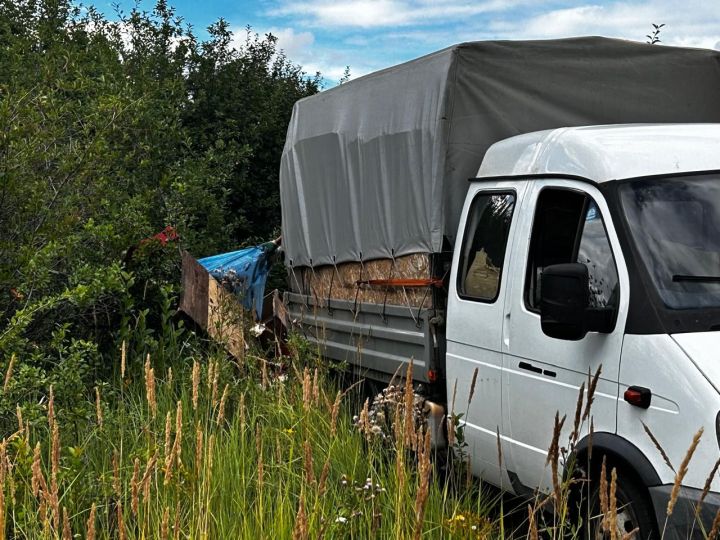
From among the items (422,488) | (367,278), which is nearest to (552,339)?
(422,488)

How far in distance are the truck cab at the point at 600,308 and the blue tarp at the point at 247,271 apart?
372 centimetres

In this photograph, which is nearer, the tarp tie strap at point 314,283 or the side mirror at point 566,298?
the side mirror at point 566,298

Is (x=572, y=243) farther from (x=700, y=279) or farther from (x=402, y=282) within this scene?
(x=402, y=282)

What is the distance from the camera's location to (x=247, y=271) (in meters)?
9.81

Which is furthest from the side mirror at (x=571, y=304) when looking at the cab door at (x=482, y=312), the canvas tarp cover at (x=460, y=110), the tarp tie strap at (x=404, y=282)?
the canvas tarp cover at (x=460, y=110)

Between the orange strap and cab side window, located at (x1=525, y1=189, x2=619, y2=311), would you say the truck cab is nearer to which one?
cab side window, located at (x1=525, y1=189, x2=619, y2=311)

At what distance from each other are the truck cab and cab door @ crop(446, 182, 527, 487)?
0.01 m

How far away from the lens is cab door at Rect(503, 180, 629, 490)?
479cm

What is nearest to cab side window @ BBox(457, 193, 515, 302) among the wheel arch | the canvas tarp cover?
the canvas tarp cover

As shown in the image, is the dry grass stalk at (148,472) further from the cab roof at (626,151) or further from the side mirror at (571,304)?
the cab roof at (626,151)

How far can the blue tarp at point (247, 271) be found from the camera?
9490mm

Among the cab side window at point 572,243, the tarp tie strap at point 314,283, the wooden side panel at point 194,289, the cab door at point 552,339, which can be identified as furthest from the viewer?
the wooden side panel at point 194,289

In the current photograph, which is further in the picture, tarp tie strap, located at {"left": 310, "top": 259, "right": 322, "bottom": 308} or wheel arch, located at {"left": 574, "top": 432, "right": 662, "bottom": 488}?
tarp tie strap, located at {"left": 310, "top": 259, "right": 322, "bottom": 308}

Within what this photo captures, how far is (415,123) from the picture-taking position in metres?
7.06
